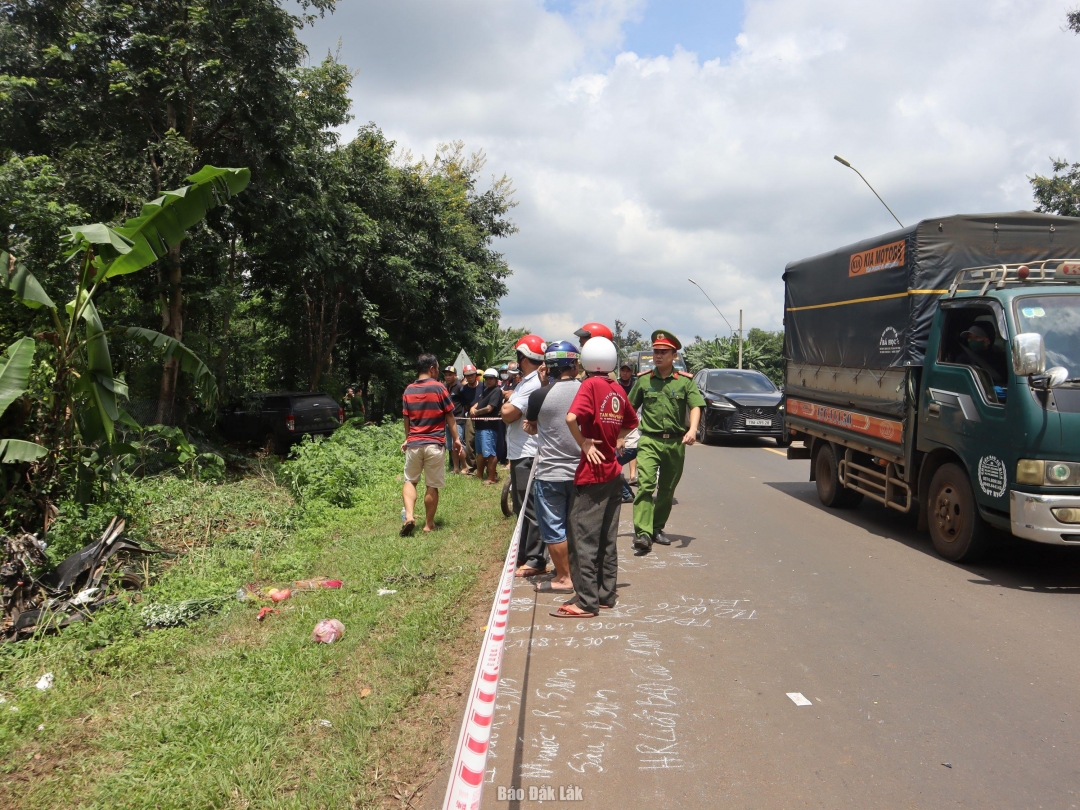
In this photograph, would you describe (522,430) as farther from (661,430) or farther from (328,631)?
(328,631)

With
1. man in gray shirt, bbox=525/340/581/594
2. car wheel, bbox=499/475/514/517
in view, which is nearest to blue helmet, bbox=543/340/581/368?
man in gray shirt, bbox=525/340/581/594

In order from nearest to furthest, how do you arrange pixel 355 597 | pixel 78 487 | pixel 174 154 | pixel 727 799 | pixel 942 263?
pixel 727 799, pixel 355 597, pixel 78 487, pixel 942 263, pixel 174 154

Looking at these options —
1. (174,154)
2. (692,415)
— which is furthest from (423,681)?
(174,154)

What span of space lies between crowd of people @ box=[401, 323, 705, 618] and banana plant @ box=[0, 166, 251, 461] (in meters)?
2.67

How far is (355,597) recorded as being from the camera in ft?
19.1

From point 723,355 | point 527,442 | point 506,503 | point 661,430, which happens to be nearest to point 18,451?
point 527,442

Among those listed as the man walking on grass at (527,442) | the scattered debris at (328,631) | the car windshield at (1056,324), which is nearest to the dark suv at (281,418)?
the man walking on grass at (527,442)

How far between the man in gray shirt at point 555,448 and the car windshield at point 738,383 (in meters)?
13.0

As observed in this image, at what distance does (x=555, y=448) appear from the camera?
5.91m

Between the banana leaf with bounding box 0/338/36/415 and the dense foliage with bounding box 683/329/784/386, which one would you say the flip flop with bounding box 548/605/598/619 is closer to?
the banana leaf with bounding box 0/338/36/415

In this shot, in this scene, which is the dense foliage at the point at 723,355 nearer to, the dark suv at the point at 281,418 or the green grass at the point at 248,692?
the dark suv at the point at 281,418

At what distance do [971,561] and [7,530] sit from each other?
26.1ft

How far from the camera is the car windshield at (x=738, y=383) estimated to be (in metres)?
18.5

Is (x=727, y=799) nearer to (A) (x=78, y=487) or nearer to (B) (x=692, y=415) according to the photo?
(B) (x=692, y=415)
